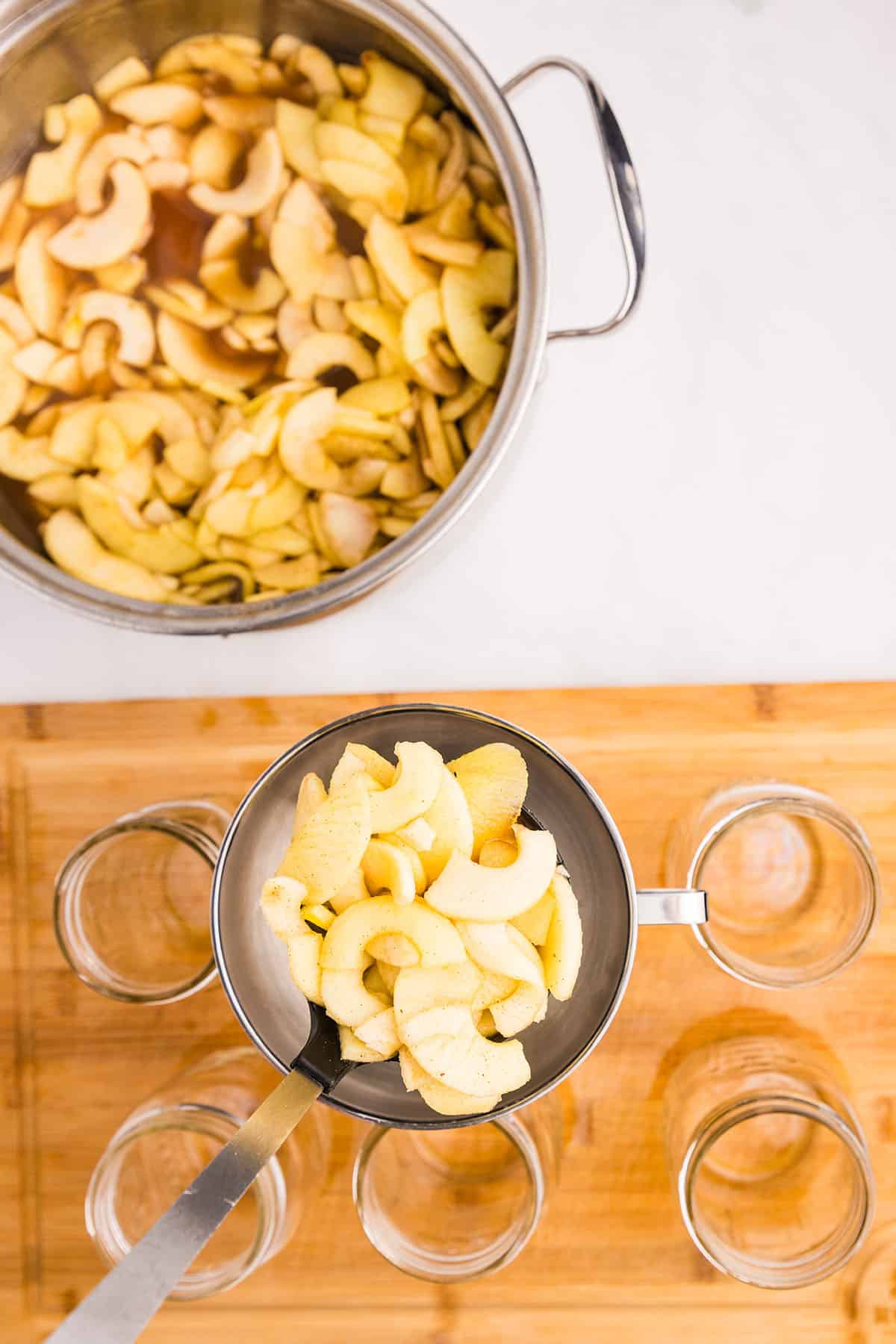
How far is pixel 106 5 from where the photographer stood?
2.23ft

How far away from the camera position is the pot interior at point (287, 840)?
0.58 metres

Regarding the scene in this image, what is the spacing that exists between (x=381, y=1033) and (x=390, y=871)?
3.1 inches

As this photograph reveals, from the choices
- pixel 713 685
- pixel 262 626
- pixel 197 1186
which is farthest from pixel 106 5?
pixel 197 1186

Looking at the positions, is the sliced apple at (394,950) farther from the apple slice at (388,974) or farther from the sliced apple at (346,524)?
the sliced apple at (346,524)

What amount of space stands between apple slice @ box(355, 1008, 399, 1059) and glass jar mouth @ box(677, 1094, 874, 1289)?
0.24 meters

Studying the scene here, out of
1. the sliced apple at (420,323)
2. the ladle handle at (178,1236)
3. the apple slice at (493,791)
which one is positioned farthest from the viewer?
the sliced apple at (420,323)

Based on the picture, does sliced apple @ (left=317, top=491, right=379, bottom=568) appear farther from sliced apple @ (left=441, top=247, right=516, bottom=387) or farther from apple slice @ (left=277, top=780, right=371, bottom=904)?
apple slice @ (left=277, top=780, right=371, bottom=904)

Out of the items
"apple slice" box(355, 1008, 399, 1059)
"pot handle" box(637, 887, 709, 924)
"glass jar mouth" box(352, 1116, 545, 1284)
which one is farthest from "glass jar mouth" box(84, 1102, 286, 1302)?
"pot handle" box(637, 887, 709, 924)

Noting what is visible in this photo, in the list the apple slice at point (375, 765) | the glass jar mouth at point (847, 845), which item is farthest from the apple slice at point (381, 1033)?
the glass jar mouth at point (847, 845)

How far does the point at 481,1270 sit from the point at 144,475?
1.80 feet

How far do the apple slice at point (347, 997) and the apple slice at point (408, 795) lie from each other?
71 mm

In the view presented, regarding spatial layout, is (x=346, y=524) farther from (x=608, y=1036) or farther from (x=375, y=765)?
(x=608, y=1036)

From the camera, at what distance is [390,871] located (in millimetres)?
528

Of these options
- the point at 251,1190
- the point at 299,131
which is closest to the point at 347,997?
the point at 251,1190
